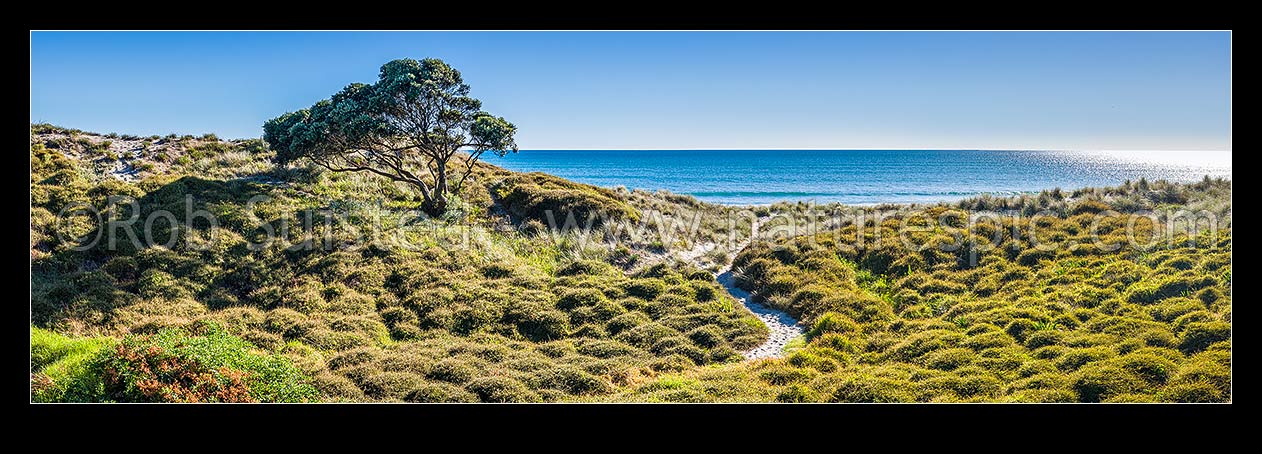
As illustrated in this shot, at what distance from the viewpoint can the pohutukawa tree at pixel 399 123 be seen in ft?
62.5

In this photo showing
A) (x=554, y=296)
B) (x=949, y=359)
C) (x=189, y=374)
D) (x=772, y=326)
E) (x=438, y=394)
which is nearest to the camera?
(x=189, y=374)

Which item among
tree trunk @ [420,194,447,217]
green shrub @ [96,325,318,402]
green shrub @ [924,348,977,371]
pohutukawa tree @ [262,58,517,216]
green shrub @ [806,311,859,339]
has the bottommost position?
green shrub @ [924,348,977,371]

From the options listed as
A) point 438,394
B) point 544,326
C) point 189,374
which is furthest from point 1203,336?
point 189,374

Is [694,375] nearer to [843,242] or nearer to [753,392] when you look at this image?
[753,392]

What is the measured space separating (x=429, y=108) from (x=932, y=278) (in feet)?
53.2

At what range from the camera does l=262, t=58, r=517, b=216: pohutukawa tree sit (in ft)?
62.5

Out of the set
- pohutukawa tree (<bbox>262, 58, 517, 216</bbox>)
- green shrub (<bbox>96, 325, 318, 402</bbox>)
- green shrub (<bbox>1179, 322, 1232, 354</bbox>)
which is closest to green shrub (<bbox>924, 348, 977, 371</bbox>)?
green shrub (<bbox>1179, 322, 1232, 354</bbox>)

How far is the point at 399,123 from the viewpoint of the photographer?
19.9 metres

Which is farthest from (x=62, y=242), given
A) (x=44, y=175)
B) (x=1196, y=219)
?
(x=1196, y=219)

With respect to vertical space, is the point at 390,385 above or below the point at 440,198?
below

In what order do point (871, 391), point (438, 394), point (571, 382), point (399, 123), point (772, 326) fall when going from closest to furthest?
1. point (871, 391)
2. point (438, 394)
3. point (571, 382)
4. point (772, 326)
5. point (399, 123)

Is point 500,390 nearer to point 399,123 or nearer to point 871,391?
point 871,391

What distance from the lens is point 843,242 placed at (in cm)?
1961

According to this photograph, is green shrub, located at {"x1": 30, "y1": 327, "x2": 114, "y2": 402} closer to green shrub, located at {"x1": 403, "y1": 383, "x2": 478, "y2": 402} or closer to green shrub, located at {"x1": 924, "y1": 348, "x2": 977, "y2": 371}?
green shrub, located at {"x1": 403, "y1": 383, "x2": 478, "y2": 402}
